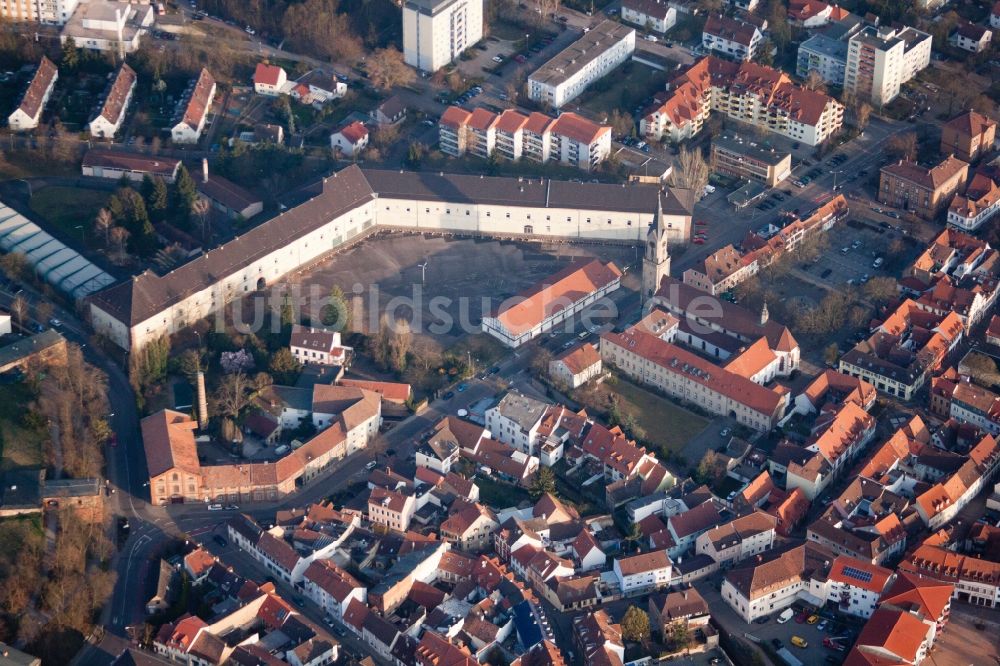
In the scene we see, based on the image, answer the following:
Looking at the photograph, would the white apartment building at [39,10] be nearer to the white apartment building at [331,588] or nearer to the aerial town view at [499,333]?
the aerial town view at [499,333]

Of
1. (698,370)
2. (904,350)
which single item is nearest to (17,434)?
(698,370)

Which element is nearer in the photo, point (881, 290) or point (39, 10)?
point (881, 290)

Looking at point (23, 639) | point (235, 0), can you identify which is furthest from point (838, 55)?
point (23, 639)

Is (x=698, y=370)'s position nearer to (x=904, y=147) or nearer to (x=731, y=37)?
(x=904, y=147)

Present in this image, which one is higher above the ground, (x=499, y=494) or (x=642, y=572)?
(x=642, y=572)

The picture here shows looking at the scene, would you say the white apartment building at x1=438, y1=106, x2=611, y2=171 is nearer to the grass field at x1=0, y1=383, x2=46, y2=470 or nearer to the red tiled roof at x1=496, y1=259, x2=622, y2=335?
the red tiled roof at x1=496, y1=259, x2=622, y2=335

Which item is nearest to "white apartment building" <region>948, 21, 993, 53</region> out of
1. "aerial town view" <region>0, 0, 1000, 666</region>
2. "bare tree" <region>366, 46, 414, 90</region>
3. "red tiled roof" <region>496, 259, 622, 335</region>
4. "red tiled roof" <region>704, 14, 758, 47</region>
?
"aerial town view" <region>0, 0, 1000, 666</region>

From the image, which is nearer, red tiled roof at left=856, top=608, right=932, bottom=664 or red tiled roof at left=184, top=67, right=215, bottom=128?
red tiled roof at left=856, top=608, right=932, bottom=664
